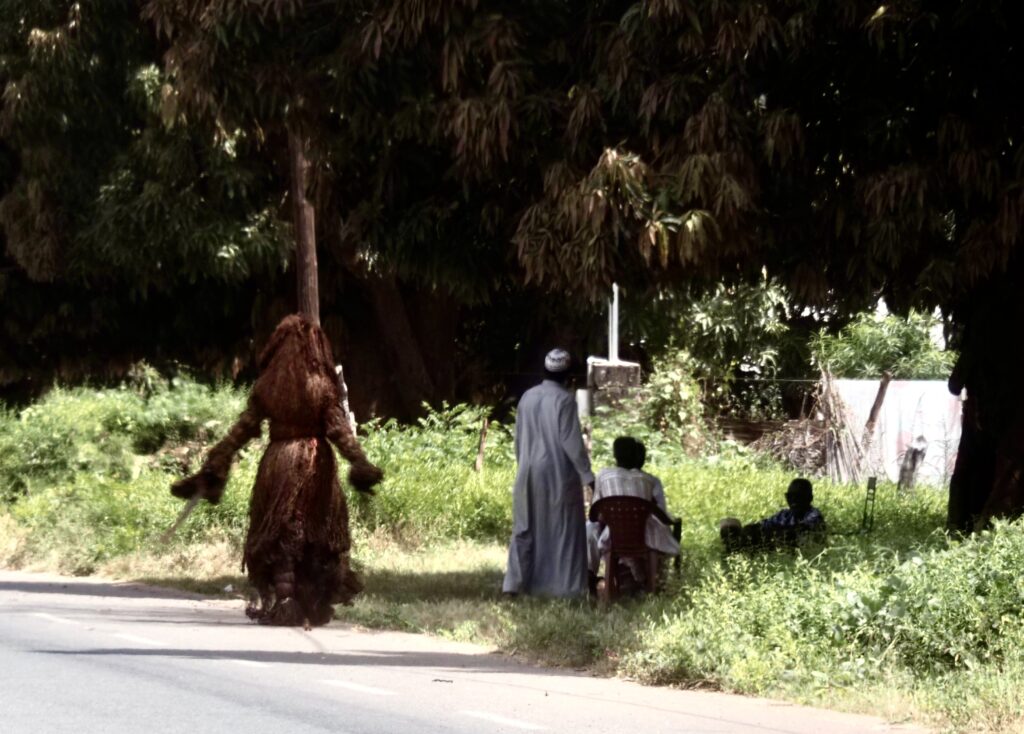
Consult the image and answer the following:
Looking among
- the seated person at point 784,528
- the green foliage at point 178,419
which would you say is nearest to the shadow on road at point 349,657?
the seated person at point 784,528

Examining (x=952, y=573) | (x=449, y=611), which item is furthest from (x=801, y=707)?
(x=449, y=611)

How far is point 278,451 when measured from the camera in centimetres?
1238

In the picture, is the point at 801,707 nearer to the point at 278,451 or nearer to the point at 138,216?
the point at 278,451

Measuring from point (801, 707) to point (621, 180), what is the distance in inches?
144

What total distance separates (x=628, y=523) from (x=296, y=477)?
7.45 feet

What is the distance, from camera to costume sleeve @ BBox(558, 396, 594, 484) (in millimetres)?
13539

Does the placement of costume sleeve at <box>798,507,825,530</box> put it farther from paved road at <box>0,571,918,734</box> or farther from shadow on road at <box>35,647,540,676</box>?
shadow on road at <box>35,647,540,676</box>

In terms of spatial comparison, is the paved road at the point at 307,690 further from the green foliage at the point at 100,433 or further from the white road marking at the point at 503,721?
the green foliage at the point at 100,433

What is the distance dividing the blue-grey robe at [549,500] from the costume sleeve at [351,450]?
167cm

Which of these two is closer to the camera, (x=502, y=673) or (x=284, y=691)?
(x=284, y=691)

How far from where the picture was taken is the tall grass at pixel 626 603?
9242mm

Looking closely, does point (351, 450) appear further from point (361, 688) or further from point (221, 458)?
point (361, 688)

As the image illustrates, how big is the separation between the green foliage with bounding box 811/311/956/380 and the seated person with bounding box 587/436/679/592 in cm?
1468

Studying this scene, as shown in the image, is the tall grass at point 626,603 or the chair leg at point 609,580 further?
the chair leg at point 609,580
